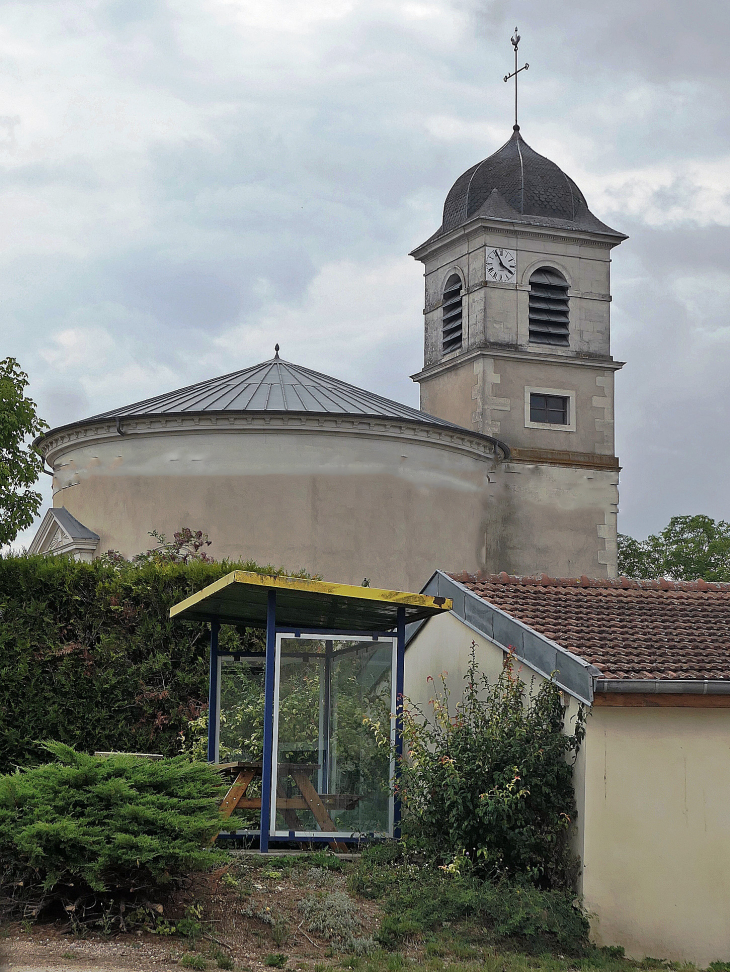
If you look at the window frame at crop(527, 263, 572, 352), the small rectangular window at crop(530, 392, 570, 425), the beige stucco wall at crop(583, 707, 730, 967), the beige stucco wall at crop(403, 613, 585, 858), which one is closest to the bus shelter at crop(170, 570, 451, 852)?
the beige stucco wall at crop(403, 613, 585, 858)

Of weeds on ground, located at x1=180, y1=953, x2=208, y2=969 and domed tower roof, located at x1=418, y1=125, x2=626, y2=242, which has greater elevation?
domed tower roof, located at x1=418, y1=125, x2=626, y2=242

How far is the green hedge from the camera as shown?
1476 centimetres

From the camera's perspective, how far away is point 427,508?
28438 mm

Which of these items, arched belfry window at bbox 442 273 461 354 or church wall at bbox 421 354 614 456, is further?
arched belfry window at bbox 442 273 461 354

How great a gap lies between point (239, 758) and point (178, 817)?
4351mm

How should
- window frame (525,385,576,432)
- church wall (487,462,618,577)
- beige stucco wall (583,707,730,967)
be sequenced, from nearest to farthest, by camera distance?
beige stucco wall (583,707,730,967) → church wall (487,462,618,577) → window frame (525,385,576,432)

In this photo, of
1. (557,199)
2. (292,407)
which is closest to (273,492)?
(292,407)

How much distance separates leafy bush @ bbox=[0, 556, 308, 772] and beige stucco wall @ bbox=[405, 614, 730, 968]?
18.5 feet

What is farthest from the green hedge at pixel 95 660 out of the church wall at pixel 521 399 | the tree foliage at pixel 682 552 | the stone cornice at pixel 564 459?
the tree foliage at pixel 682 552

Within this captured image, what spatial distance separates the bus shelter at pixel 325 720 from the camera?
1209 centimetres

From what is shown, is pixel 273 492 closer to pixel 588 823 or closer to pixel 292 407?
pixel 292 407

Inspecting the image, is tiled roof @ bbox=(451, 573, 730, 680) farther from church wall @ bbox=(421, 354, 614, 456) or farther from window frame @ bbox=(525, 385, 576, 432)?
window frame @ bbox=(525, 385, 576, 432)

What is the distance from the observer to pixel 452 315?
124 feet

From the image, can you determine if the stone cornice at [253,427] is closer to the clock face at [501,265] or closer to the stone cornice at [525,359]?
the stone cornice at [525,359]
